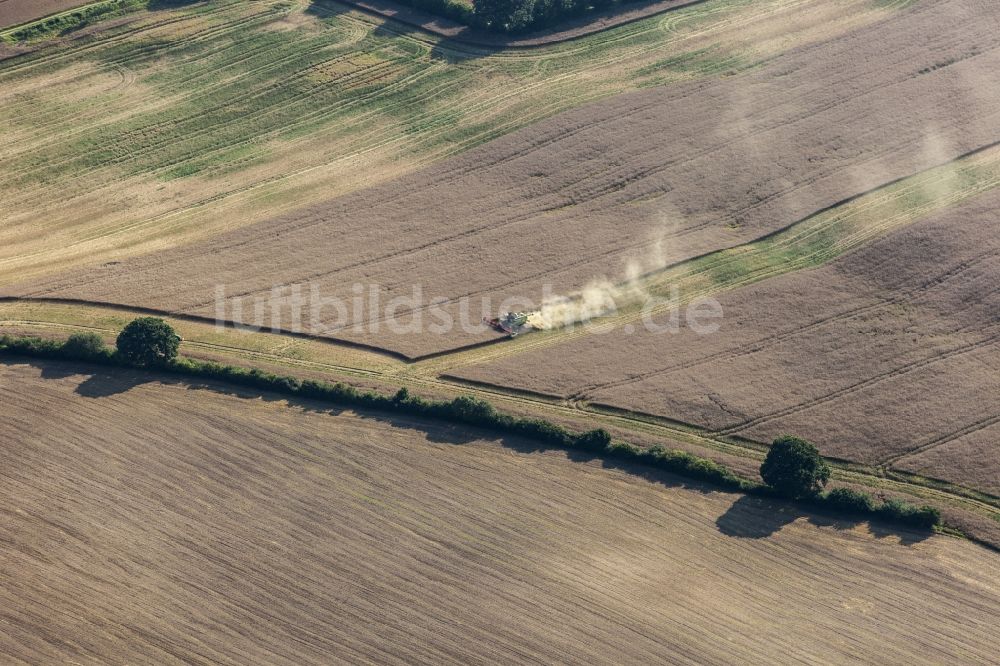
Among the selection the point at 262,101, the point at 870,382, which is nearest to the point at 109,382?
the point at 262,101

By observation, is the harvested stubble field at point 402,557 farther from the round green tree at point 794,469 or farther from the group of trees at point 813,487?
the round green tree at point 794,469

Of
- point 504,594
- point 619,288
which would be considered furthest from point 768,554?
point 619,288

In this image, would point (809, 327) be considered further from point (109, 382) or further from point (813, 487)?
point (109, 382)

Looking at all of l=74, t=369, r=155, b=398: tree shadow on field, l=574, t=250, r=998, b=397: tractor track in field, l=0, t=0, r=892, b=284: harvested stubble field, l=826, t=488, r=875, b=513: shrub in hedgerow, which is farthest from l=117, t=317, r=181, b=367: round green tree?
l=826, t=488, r=875, b=513: shrub in hedgerow

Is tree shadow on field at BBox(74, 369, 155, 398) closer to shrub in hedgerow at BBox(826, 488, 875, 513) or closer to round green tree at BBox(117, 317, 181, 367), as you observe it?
round green tree at BBox(117, 317, 181, 367)

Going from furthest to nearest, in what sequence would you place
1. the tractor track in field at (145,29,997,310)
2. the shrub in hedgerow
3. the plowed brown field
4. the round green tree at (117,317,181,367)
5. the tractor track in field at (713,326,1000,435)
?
the tractor track in field at (145,29,997,310)
the plowed brown field
the round green tree at (117,317,181,367)
the tractor track in field at (713,326,1000,435)
the shrub in hedgerow

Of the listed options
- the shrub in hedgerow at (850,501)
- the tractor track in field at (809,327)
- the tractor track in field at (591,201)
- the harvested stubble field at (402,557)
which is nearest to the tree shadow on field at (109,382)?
the harvested stubble field at (402,557)
